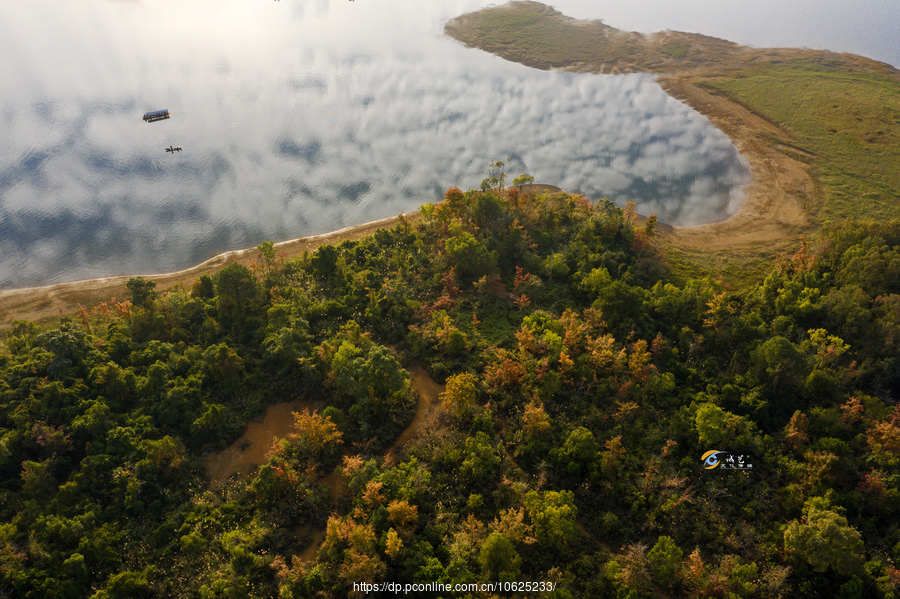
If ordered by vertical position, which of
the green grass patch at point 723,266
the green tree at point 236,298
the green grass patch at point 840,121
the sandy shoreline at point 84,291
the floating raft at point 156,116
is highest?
the green grass patch at point 840,121

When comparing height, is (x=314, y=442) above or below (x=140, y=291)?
below

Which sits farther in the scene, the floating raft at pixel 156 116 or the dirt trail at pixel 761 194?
the floating raft at pixel 156 116

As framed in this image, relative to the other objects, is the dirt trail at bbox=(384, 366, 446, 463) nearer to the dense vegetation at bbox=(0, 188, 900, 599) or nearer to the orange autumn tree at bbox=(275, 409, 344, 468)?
the dense vegetation at bbox=(0, 188, 900, 599)

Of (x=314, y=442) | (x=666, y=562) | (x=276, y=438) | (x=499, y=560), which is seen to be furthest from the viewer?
(x=276, y=438)

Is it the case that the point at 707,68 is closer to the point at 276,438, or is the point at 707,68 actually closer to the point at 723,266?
the point at 723,266

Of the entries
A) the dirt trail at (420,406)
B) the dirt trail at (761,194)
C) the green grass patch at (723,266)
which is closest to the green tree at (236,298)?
the dirt trail at (420,406)

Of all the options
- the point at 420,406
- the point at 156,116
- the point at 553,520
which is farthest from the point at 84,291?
the point at 553,520

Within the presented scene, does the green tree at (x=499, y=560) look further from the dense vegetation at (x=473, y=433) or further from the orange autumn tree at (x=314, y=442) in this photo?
the orange autumn tree at (x=314, y=442)
